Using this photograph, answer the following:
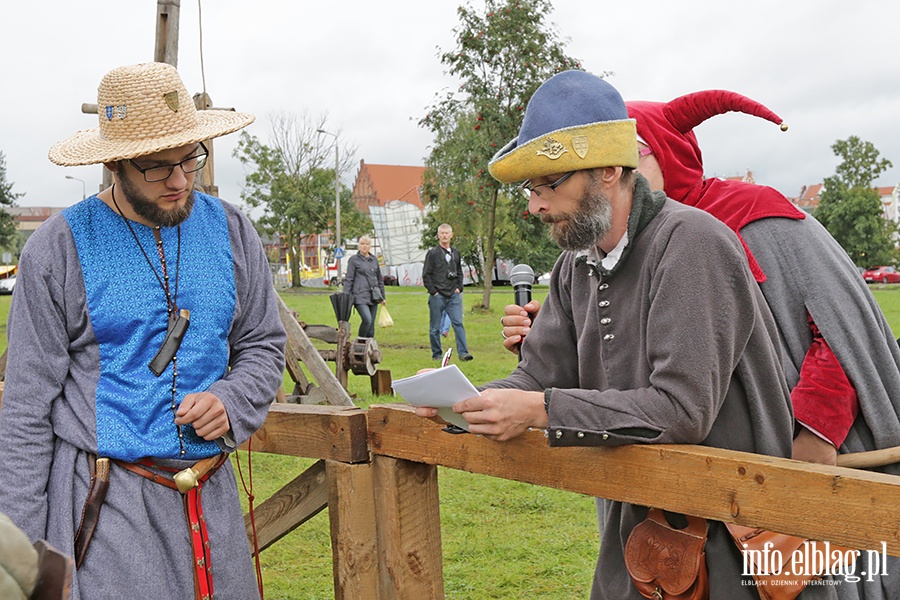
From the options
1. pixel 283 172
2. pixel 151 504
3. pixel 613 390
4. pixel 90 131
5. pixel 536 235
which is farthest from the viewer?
pixel 283 172

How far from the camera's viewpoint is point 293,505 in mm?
3406

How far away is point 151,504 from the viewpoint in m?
2.47

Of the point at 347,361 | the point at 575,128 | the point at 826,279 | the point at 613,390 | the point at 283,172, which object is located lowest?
the point at 347,361

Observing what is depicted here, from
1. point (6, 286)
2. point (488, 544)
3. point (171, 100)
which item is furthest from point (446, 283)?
point (6, 286)

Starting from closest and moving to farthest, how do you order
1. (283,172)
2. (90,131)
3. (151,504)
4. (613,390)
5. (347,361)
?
(613,390), (151,504), (90,131), (347,361), (283,172)

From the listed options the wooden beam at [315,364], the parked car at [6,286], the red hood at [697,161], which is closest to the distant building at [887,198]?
the parked car at [6,286]

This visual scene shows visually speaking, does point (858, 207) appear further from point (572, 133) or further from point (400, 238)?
point (572, 133)

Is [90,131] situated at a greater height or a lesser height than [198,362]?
greater

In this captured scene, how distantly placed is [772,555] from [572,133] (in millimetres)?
1110

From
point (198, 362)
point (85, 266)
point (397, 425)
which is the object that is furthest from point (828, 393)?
point (85, 266)

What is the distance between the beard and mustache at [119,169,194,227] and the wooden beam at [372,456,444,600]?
3.31 ft

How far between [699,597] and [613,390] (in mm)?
544

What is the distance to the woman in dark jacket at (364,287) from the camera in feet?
46.2

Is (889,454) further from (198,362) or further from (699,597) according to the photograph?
(198,362)
